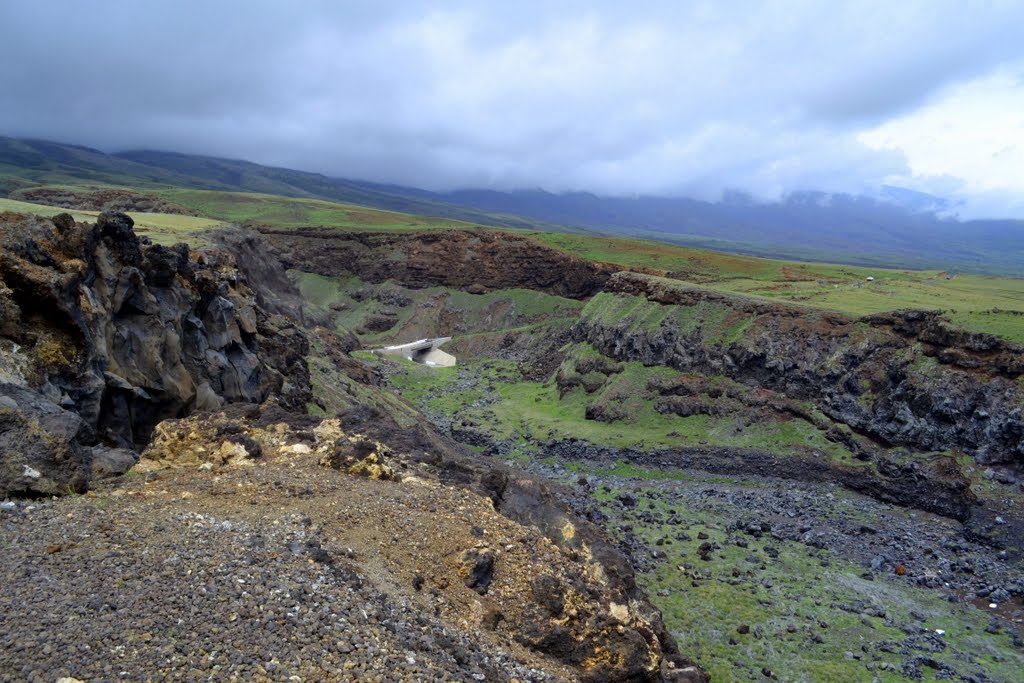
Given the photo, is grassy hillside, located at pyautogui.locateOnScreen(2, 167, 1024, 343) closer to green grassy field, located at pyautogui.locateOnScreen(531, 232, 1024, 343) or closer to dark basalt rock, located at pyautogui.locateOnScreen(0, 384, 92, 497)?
green grassy field, located at pyautogui.locateOnScreen(531, 232, 1024, 343)

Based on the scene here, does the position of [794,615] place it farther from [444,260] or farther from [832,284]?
[444,260]

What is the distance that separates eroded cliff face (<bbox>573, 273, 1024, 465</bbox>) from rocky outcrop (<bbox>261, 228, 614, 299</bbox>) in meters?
26.0

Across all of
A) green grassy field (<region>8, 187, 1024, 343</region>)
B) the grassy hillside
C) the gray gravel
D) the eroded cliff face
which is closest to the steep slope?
the gray gravel

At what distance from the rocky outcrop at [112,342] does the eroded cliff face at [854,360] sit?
1259 inches

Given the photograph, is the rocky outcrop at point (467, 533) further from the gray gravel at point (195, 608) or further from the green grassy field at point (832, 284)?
the green grassy field at point (832, 284)

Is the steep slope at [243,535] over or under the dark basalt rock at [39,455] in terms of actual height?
under

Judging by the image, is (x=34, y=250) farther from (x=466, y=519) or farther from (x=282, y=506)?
(x=466, y=519)

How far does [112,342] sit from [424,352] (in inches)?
2272

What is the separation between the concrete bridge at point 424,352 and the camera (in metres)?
78.8

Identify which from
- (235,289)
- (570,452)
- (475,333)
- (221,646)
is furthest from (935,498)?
(475,333)

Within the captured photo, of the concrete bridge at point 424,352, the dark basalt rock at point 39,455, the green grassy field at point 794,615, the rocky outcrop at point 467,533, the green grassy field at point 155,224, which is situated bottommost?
the concrete bridge at point 424,352

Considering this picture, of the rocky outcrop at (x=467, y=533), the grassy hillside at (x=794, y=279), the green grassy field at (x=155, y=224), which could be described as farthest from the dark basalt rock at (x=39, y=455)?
the grassy hillside at (x=794, y=279)

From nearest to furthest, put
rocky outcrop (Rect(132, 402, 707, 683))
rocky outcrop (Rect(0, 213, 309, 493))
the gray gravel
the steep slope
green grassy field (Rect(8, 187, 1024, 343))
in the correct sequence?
the gray gravel → the steep slope → rocky outcrop (Rect(132, 402, 707, 683)) → rocky outcrop (Rect(0, 213, 309, 493)) → green grassy field (Rect(8, 187, 1024, 343))

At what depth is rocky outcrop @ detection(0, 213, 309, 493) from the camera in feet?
58.4
